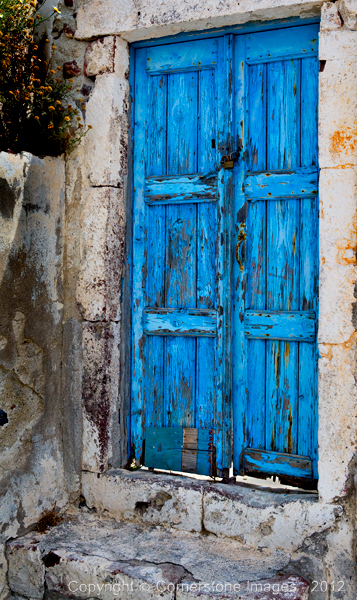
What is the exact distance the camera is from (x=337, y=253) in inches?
100

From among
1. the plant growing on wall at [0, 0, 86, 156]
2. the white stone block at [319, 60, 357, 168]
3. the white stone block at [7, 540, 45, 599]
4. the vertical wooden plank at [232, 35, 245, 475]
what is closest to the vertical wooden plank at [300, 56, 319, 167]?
the white stone block at [319, 60, 357, 168]

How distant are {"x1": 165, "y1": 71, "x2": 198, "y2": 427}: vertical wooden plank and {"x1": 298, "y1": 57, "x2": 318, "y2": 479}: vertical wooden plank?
63cm

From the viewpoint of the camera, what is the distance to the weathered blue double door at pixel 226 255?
2.79 metres

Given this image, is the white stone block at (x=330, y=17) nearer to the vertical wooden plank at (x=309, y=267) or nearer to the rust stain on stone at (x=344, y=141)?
the vertical wooden plank at (x=309, y=267)

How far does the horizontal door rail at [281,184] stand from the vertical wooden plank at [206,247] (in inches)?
9.6

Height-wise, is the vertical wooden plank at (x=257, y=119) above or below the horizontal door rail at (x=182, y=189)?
above

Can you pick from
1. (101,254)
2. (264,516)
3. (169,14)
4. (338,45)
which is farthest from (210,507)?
(169,14)

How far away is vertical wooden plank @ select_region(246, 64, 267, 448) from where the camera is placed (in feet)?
9.44

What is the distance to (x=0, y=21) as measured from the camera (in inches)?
109

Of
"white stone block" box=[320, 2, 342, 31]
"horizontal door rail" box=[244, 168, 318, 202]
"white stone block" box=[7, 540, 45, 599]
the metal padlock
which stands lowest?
"white stone block" box=[7, 540, 45, 599]

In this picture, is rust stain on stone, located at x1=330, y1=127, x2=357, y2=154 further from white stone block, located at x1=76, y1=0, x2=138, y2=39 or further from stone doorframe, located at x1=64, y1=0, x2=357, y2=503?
white stone block, located at x1=76, y1=0, x2=138, y2=39

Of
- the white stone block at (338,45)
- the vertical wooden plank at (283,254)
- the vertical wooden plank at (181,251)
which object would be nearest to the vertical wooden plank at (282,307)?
the vertical wooden plank at (283,254)

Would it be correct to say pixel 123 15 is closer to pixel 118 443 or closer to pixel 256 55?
pixel 256 55

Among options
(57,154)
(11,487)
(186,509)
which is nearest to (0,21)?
(57,154)
